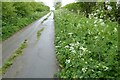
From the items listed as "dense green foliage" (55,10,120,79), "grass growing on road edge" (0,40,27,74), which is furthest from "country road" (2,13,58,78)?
"dense green foliage" (55,10,120,79)

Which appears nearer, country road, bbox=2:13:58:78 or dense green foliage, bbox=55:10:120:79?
dense green foliage, bbox=55:10:120:79

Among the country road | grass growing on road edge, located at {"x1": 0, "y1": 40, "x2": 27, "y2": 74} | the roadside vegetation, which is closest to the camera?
the roadside vegetation

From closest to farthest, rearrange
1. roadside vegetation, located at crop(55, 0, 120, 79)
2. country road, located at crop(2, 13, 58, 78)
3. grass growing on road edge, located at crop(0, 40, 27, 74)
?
roadside vegetation, located at crop(55, 0, 120, 79) → country road, located at crop(2, 13, 58, 78) → grass growing on road edge, located at crop(0, 40, 27, 74)

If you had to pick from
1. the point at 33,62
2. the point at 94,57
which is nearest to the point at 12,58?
the point at 33,62

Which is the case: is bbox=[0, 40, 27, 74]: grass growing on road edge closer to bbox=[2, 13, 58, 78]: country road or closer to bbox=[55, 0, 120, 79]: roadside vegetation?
bbox=[2, 13, 58, 78]: country road

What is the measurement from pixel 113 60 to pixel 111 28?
12.2 feet

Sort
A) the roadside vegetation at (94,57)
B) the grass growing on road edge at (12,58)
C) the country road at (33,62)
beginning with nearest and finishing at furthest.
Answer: the roadside vegetation at (94,57)
the country road at (33,62)
the grass growing on road edge at (12,58)

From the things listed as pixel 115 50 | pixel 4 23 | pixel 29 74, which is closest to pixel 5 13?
pixel 4 23

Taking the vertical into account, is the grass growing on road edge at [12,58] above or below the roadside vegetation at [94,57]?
below

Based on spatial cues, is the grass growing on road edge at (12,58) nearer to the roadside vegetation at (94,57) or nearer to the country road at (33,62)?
the country road at (33,62)

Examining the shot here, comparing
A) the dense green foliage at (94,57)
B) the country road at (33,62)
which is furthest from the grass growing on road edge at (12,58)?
the dense green foliage at (94,57)

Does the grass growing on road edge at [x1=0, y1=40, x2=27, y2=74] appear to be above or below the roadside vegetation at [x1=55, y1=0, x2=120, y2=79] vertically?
below

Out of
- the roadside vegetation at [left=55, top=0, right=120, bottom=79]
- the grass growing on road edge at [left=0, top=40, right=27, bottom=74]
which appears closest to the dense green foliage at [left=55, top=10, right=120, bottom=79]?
the roadside vegetation at [left=55, top=0, right=120, bottom=79]

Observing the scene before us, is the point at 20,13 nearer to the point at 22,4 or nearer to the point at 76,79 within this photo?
the point at 22,4
